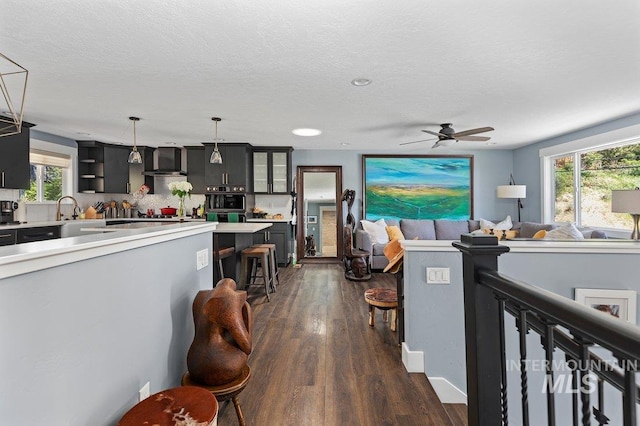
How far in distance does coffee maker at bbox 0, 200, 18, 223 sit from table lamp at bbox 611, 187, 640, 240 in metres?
6.91

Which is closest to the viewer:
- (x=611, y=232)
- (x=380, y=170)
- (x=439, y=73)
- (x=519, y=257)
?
(x=519, y=257)

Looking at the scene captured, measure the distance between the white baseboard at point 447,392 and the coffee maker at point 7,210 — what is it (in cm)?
553

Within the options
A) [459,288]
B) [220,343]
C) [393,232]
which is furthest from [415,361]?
[393,232]

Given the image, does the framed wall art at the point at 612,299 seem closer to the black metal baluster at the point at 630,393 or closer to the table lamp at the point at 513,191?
the black metal baluster at the point at 630,393

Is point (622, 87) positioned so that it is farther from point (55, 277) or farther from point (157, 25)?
point (55, 277)

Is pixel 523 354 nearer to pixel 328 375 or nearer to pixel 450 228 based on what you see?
pixel 328 375

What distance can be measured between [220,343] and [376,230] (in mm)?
4581

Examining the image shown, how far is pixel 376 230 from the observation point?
5.91 meters

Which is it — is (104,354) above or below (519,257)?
below

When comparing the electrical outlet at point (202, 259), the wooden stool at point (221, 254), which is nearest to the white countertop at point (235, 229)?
the wooden stool at point (221, 254)

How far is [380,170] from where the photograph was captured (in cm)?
→ 654

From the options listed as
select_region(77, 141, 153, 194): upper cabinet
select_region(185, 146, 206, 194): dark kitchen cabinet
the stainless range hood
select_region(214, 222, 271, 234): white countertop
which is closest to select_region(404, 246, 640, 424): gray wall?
select_region(214, 222, 271, 234): white countertop

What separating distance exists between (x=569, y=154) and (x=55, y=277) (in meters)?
6.71

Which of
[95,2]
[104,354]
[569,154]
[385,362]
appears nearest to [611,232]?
[569,154]
